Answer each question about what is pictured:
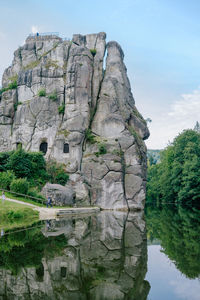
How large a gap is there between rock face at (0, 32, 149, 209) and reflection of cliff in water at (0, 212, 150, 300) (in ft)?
74.7

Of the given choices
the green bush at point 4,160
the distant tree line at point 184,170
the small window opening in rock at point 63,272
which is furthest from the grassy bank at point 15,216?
the distant tree line at point 184,170

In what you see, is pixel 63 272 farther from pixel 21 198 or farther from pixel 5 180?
pixel 5 180

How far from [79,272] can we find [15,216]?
563 inches

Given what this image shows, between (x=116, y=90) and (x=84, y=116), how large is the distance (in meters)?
7.46

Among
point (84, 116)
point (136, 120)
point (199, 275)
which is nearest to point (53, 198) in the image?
point (84, 116)

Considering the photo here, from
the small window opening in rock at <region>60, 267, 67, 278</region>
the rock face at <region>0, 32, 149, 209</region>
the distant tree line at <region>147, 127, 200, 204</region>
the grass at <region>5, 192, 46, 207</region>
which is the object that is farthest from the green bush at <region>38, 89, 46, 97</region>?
the small window opening in rock at <region>60, 267, 67, 278</region>

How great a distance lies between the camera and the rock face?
38.5m

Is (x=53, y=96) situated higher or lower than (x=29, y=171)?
higher

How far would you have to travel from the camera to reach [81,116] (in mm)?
41625

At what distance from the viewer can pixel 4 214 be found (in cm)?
2250

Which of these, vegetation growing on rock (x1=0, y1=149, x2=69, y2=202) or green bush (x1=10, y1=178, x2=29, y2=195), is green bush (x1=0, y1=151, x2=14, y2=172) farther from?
green bush (x1=10, y1=178, x2=29, y2=195)

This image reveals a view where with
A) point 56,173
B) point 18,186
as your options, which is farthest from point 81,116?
point 18,186

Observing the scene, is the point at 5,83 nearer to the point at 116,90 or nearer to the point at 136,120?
the point at 116,90

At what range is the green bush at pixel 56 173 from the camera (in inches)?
1510
